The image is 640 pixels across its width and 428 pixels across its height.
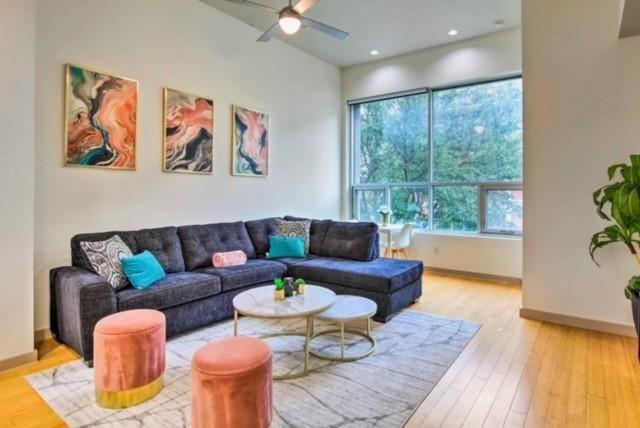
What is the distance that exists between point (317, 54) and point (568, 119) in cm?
392

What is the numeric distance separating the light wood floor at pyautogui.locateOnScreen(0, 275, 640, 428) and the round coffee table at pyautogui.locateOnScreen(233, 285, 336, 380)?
0.88 metres

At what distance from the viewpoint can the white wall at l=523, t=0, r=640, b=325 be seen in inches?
128

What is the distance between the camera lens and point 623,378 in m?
2.48

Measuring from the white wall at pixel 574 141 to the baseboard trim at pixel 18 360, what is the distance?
4.45 m

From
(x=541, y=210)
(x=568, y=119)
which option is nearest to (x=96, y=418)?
(x=541, y=210)

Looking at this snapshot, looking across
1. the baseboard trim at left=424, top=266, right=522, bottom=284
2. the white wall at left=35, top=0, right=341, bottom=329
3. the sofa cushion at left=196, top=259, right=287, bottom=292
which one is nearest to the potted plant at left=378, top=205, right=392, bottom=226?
the baseboard trim at left=424, top=266, right=522, bottom=284

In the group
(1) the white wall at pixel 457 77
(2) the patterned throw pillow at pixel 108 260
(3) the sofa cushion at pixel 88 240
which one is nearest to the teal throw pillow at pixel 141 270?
(2) the patterned throw pillow at pixel 108 260

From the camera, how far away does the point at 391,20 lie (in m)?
4.76

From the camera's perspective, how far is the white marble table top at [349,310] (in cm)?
277

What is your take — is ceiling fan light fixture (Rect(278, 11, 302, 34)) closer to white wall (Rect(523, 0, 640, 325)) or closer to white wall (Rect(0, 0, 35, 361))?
white wall (Rect(0, 0, 35, 361))

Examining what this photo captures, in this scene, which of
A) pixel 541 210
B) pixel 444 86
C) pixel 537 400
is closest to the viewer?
pixel 537 400

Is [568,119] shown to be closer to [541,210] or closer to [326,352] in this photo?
[541,210]

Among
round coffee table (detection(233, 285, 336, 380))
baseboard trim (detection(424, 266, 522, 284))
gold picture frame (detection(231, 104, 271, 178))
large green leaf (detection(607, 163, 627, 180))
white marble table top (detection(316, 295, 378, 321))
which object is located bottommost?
baseboard trim (detection(424, 266, 522, 284))

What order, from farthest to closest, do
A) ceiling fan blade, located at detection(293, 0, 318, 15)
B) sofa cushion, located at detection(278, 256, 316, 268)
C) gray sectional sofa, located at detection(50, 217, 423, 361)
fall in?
1. sofa cushion, located at detection(278, 256, 316, 268)
2. ceiling fan blade, located at detection(293, 0, 318, 15)
3. gray sectional sofa, located at detection(50, 217, 423, 361)
